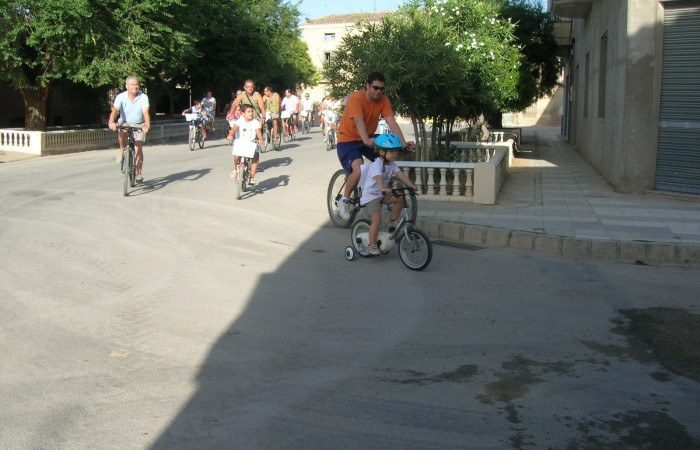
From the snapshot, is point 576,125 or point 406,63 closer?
point 406,63

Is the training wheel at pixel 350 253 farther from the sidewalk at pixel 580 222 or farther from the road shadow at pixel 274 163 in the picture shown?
the road shadow at pixel 274 163

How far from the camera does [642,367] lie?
5289mm

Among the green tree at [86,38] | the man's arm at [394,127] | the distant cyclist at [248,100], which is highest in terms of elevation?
the green tree at [86,38]

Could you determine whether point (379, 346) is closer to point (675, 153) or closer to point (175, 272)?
point (175, 272)

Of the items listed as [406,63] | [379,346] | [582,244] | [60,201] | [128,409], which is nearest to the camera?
[128,409]

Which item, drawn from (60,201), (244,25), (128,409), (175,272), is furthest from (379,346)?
(244,25)

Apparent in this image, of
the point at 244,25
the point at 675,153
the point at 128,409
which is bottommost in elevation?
the point at 128,409

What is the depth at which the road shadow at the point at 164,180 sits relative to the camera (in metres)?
13.7

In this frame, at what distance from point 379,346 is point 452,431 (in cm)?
153

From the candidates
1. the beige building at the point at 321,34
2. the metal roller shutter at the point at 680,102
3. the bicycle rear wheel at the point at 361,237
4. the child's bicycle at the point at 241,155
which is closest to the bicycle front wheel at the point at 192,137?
the child's bicycle at the point at 241,155

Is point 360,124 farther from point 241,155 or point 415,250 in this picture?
point 241,155

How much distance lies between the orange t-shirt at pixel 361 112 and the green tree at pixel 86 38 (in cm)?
1428

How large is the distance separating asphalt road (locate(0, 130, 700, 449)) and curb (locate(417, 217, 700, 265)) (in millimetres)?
347

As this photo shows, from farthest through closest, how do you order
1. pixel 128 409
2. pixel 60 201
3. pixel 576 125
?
pixel 576 125 < pixel 60 201 < pixel 128 409
